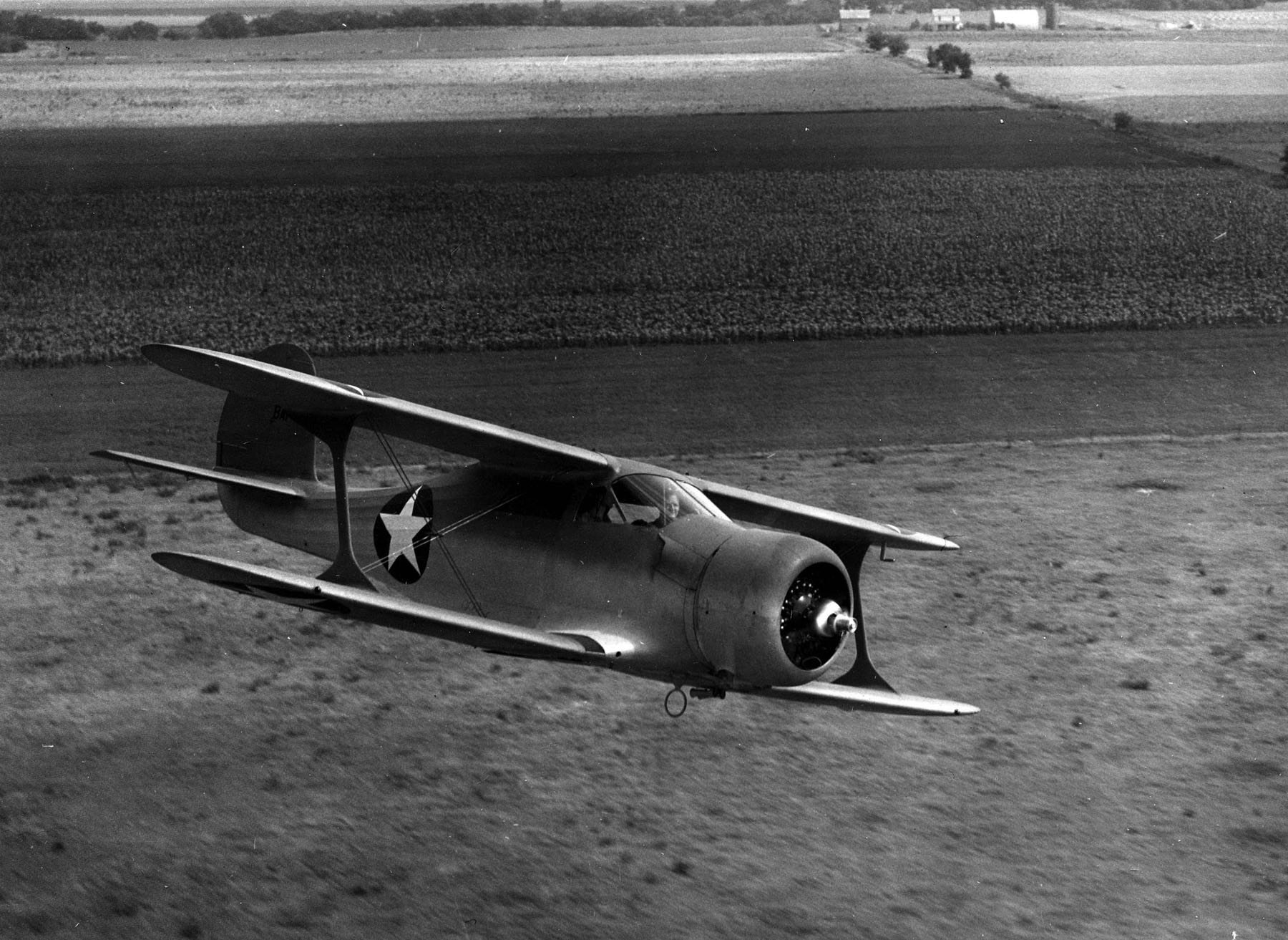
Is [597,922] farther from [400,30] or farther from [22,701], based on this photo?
[400,30]

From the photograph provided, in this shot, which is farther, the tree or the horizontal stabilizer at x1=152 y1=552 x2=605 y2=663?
the tree

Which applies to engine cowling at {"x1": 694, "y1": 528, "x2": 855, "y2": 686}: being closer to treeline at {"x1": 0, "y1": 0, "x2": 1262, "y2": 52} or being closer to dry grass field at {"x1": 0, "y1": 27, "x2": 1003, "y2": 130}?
treeline at {"x1": 0, "y1": 0, "x2": 1262, "y2": 52}

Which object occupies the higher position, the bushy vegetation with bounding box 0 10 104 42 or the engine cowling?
the bushy vegetation with bounding box 0 10 104 42

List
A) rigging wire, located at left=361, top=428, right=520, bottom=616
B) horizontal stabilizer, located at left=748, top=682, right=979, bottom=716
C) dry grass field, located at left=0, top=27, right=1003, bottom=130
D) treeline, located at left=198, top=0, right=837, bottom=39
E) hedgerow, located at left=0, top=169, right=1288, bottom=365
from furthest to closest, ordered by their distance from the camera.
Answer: treeline, located at left=198, top=0, right=837, bottom=39
hedgerow, located at left=0, top=169, right=1288, bottom=365
dry grass field, located at left=0, top=27, right=1003, bottom=130
rigging wire, located at left=361, top=428, right=520, bottom=616
horizontal stabilizer, located at left=748, top=682, right=979, bottom=716

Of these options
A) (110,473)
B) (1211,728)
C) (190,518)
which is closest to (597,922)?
(1211,728)

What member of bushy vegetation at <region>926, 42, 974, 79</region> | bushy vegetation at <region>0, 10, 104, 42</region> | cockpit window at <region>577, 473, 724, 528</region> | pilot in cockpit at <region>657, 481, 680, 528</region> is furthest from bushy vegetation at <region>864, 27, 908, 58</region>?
pilot in cockpit at <region>657, 481, 680, 528</region>

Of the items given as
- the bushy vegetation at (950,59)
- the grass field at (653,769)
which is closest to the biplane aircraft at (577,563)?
the grass field at (653,769)

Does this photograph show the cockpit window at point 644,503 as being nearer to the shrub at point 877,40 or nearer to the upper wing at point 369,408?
the upper wing at point 369,408

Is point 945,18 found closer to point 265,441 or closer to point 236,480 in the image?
point 265,441
